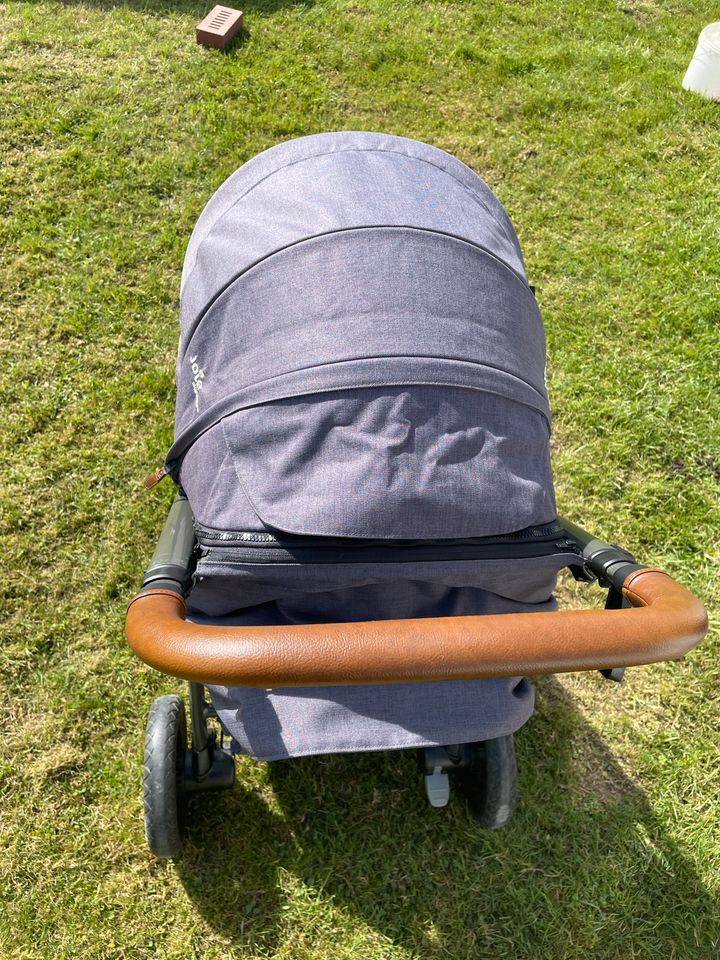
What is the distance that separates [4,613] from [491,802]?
1755mm

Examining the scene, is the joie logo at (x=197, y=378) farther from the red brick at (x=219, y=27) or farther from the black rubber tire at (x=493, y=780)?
the red brick at (x=219, y=27)

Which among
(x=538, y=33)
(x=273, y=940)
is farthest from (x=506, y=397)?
(x=538, y=33)

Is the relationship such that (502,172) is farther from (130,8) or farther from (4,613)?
(4,613)

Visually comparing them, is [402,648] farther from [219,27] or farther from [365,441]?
[219,27]

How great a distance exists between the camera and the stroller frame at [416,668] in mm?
1106

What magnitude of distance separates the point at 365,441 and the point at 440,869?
4.72ft

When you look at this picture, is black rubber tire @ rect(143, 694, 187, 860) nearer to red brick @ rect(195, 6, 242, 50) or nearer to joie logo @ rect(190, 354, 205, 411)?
joie logo @ rect(190, 354, 205, 411)

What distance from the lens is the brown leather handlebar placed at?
41.8 inches

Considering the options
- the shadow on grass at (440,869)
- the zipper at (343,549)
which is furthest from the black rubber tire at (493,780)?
the zipper at (343,549)

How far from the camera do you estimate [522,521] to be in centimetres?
168

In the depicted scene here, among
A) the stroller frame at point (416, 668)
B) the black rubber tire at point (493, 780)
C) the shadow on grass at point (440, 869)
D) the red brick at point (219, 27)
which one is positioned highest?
the red brick at point (219, 27)

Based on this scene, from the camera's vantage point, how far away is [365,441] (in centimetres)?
163

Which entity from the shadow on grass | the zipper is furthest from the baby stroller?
the shadow on grass

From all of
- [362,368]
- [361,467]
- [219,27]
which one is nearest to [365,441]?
[361,467]
